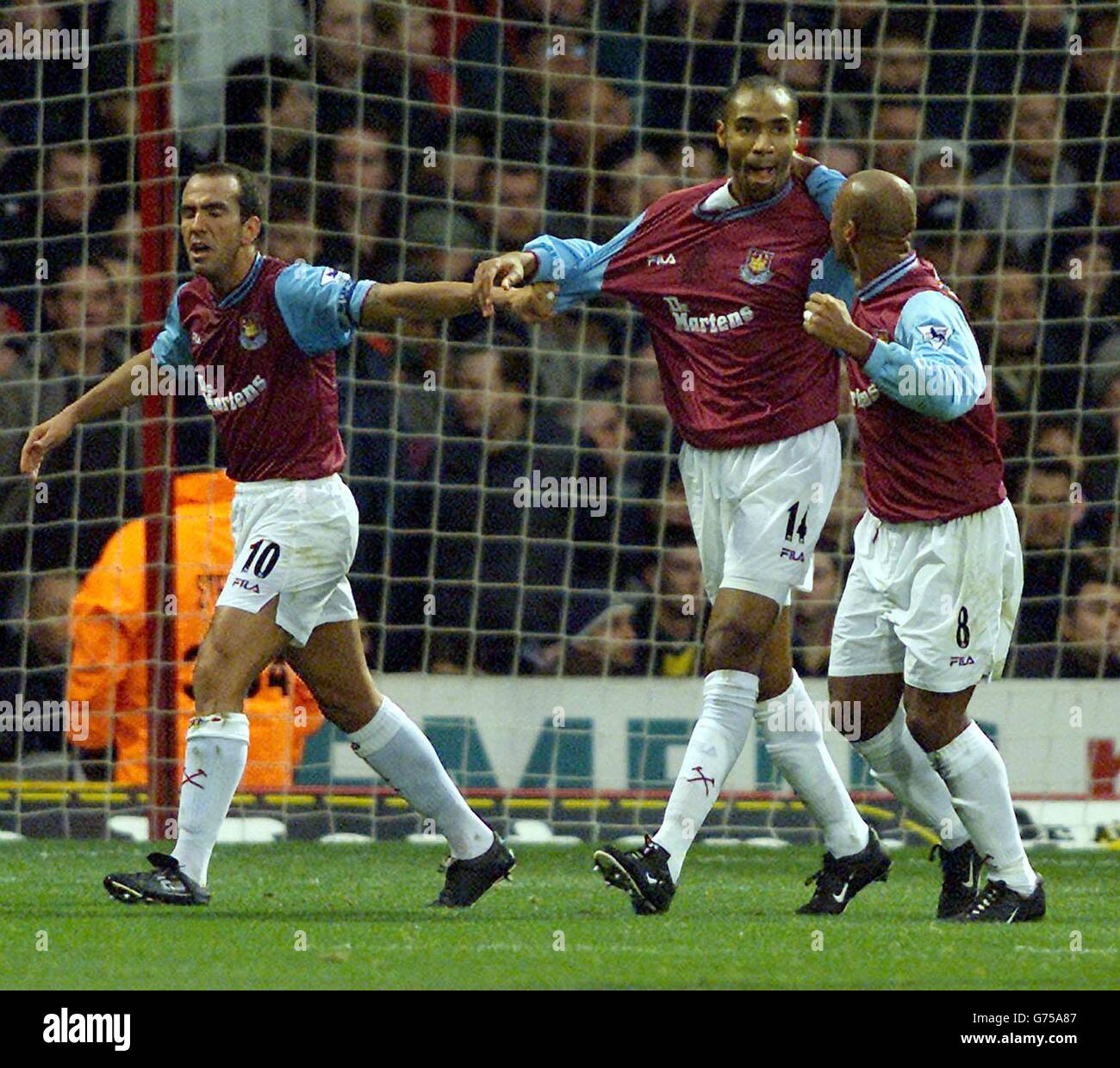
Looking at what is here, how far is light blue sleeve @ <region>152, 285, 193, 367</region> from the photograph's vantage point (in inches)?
258

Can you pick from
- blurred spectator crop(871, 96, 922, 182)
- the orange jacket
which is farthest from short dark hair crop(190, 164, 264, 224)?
blurred spectator crop(871, 96, 922, 182)

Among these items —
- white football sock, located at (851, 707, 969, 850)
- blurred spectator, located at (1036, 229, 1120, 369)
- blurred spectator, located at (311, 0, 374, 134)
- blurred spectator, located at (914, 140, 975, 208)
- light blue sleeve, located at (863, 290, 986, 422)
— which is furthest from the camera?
blurred spectator, located at (914, 140, 975, 208)

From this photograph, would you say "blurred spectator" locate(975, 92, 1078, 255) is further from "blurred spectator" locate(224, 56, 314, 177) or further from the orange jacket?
the orange jacket

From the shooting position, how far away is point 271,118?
934 centimetres

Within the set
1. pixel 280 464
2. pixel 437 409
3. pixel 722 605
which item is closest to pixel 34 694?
pixel 437 409

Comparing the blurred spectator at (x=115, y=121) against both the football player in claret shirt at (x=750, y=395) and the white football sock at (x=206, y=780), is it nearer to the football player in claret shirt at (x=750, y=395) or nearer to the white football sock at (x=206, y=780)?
the football player in claret shirt at (x=750, y=395)

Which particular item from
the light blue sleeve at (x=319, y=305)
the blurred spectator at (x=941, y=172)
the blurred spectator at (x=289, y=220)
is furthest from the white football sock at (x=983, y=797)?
the blurred spectator at (x=941, y=172)

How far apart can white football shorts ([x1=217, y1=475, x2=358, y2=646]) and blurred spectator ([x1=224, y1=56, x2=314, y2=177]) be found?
3110mm

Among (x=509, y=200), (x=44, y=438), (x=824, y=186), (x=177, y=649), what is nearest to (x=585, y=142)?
(x=509, y=200)

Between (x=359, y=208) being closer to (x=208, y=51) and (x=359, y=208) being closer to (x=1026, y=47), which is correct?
(x=208, y=51)

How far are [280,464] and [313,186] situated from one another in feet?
11.2

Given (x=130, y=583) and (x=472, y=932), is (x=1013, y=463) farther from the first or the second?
(x=472, y=932)

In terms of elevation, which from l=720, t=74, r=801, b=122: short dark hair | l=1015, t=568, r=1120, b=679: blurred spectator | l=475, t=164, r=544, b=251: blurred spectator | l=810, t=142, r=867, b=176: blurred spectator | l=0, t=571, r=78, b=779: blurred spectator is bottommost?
l=0, t=571, r=78, b=779: blurred spectator

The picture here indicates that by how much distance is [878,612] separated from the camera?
6207 mm
